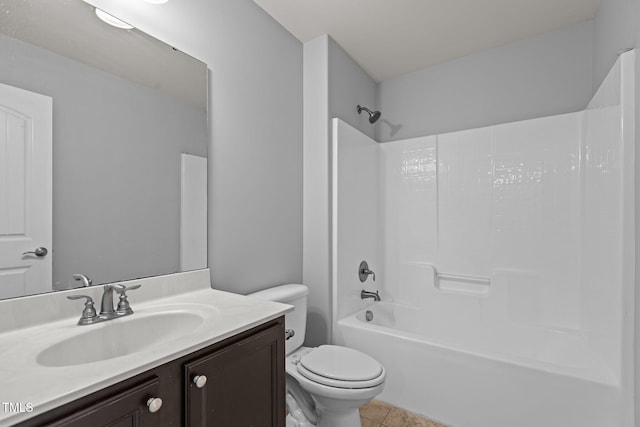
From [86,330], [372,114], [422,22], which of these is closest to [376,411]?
[86,330]

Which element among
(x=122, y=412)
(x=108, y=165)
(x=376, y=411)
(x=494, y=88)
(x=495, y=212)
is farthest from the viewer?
(x=494, y=88)

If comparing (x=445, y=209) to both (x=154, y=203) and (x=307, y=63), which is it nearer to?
(x=307, y=63)

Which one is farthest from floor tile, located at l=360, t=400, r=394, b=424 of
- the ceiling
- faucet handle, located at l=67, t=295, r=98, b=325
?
the ceiling

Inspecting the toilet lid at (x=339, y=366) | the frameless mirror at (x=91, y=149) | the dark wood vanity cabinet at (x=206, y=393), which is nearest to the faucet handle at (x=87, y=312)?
the frameless mirror at (x=91, y=149)

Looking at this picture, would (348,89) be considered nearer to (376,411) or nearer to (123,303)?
(123,303)

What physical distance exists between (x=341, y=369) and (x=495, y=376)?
32.0 inches

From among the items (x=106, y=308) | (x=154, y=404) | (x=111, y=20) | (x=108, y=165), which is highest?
(x=111, y=20)

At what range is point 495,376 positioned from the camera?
1545mm

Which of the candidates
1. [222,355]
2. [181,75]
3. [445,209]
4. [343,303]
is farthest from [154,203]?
[445,209]

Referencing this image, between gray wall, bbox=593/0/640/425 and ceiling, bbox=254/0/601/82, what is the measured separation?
0.20 m

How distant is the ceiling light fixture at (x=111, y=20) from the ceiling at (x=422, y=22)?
2.91 feet

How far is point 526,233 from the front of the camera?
2119mm

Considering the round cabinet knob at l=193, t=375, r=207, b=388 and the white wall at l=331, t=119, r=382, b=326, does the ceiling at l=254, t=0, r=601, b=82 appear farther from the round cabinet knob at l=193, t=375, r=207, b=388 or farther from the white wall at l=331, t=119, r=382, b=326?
the round cabinet knob at l=193, t=375, r=207, b=388

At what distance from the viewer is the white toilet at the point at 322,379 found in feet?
4.55
